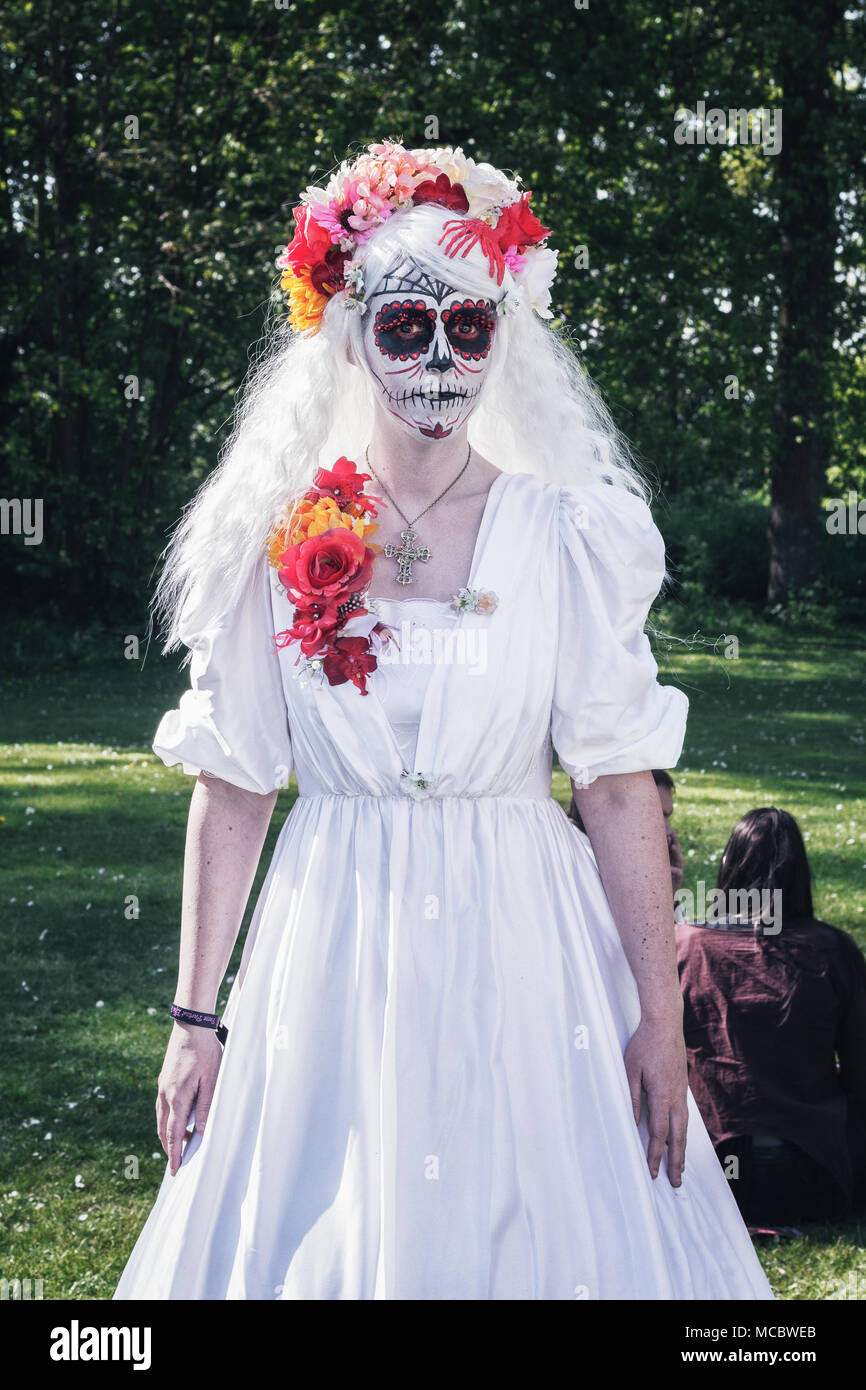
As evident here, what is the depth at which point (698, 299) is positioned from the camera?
19812mm

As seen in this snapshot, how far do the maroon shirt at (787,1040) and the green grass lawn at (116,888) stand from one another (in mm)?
356

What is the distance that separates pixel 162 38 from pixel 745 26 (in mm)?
8028

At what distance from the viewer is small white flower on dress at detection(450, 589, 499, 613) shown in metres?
2.34

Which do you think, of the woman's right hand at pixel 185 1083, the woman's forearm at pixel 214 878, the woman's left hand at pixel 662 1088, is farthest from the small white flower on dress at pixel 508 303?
the woman's right hand at pixel 185 1083

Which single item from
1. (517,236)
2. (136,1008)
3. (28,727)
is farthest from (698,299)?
(517,236)

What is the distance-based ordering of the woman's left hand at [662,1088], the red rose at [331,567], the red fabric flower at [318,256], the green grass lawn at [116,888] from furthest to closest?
the green grass lawn at [116,888] → the red fabric flower at [318,256] → the red rose at [331,567] → the woman's left hand at [662,1088]

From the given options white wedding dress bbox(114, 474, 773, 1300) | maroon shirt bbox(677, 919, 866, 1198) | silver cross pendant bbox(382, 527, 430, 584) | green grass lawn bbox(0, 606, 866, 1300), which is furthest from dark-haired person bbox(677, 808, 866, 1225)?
silver cross pendant bbox(382, 527, 430, 584)

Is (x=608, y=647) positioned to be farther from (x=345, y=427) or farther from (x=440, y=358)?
(x=345, y=427)

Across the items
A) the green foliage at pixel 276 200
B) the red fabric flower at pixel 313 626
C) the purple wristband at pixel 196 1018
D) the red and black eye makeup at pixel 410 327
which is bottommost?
the purple wristband at pixel 196 1018

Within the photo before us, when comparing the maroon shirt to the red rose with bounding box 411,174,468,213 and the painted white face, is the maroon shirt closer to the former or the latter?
the painted white face

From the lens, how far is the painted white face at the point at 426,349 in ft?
8.14

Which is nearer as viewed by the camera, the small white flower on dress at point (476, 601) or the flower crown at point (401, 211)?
the small white flower on dress at point (476, 601)

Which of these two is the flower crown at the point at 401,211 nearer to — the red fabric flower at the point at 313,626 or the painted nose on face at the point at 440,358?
the painted nose on face at the point at 440,358

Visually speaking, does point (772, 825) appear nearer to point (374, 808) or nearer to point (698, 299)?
point (374, 808)
